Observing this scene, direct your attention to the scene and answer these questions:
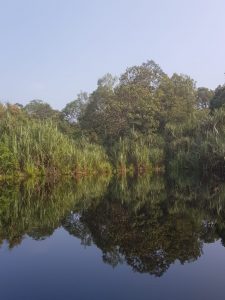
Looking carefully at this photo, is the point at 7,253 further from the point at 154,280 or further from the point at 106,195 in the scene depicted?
the point at 106,195

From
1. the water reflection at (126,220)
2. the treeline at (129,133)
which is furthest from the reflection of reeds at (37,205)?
the treeline at (129,133)

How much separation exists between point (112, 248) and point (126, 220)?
273cm

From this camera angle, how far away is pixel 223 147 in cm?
2323

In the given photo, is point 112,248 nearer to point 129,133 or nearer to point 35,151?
point 35,151

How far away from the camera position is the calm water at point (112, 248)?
5113 mm

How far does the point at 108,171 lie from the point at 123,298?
71.7 feet

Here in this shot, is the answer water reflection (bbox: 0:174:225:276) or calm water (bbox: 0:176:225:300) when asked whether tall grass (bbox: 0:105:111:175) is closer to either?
water reflection (bbox: 0:174:225:276)

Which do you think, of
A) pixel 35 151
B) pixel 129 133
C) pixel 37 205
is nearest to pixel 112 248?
pixel 37 205

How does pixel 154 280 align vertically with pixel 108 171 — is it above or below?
below

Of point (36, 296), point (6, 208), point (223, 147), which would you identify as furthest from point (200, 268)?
point (223, 147)

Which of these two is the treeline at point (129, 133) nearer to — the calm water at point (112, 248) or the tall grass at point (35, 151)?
the tall grass at point (35, 151)

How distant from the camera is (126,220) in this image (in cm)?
970

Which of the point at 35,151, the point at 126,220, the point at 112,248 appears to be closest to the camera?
the point at 112,248

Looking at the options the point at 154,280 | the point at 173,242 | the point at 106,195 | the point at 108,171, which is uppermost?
the point at 108,171
